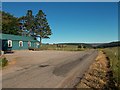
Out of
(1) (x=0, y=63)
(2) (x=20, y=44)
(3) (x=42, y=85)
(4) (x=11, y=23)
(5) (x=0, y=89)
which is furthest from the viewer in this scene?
(4) (x=11, y=23)

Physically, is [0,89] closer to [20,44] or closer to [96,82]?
[96,82]

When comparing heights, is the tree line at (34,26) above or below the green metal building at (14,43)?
above

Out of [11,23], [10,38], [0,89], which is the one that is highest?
[11,23]

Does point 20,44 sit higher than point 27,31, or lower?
lower

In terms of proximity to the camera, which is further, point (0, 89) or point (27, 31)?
point (27, 31)

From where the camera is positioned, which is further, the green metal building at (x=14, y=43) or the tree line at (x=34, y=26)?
the tree line at (x=34, y=26)

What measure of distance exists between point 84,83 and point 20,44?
41079 mm

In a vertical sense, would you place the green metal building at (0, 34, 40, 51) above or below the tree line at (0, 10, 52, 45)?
below

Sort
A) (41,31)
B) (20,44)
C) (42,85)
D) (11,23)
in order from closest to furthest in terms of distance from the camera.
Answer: (42,85)
(20,44)
(11,23)
(41,31)

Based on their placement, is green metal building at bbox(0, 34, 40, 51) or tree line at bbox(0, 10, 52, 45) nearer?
green metal building at bbox(0, 34, 40, 51)

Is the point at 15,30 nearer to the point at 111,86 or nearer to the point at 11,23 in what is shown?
the point at 11,23

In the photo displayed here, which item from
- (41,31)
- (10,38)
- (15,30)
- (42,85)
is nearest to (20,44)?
(10,38)

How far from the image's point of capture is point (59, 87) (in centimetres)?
956

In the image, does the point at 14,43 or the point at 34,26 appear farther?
the point at 34,26
